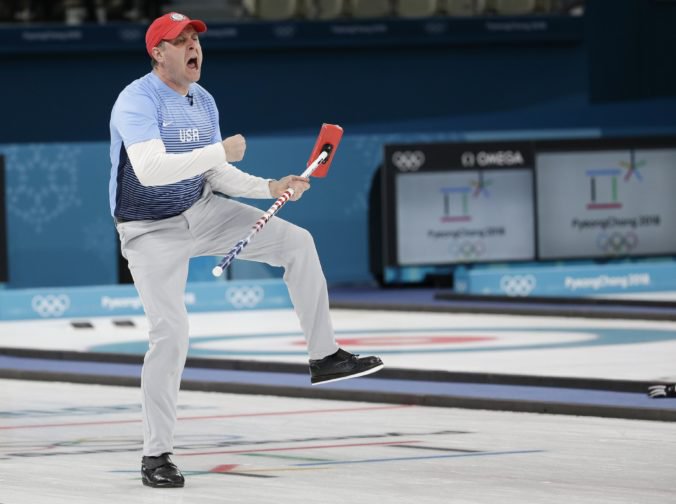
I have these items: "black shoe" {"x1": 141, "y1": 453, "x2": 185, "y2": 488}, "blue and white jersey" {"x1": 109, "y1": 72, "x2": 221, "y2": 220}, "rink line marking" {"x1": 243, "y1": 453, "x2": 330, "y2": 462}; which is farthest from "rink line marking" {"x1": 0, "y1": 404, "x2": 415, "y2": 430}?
"blue and white jersey" {"x1": 109, "y1": 72, "x2": 221, "y2": 220}

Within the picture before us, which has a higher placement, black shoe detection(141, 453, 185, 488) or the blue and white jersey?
the blue and white jersey

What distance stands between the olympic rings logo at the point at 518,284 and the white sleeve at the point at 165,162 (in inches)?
377

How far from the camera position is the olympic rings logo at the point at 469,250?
54.4 ft

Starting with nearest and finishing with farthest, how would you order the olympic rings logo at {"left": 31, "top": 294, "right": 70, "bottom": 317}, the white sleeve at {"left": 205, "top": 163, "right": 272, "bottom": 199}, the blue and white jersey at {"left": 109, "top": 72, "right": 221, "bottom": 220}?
the blue and white jersey at {"left": 109, "top": 72, "right": 221, "bottom": 220}, the white sleeve at {"left": 205, "top": 163, "right": 272, "bottom": 199}, the olympic rings logo at {"left": 31, "top": 294, "right": 70, "bottom": 317}

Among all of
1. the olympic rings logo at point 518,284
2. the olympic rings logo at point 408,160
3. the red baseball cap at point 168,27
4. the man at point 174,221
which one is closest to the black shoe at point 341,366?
the man at point 174,221

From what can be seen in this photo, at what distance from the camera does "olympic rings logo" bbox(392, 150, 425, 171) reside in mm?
16469

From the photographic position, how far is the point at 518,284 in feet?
53.5

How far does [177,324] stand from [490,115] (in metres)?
13.8

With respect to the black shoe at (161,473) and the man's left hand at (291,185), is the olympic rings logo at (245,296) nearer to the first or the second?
the man's left hand at (291,185)

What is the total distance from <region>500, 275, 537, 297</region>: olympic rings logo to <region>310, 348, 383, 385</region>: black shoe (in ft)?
29.6

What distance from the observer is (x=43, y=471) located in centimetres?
766

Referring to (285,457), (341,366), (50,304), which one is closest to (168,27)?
(341,366)

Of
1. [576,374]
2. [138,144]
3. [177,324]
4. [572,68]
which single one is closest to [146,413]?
[177,324]

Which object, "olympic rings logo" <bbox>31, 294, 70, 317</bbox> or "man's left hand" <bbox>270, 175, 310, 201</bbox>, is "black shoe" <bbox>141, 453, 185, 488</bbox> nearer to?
"man's left hand" <bbox>270, 175, 310, 201</bbox>
